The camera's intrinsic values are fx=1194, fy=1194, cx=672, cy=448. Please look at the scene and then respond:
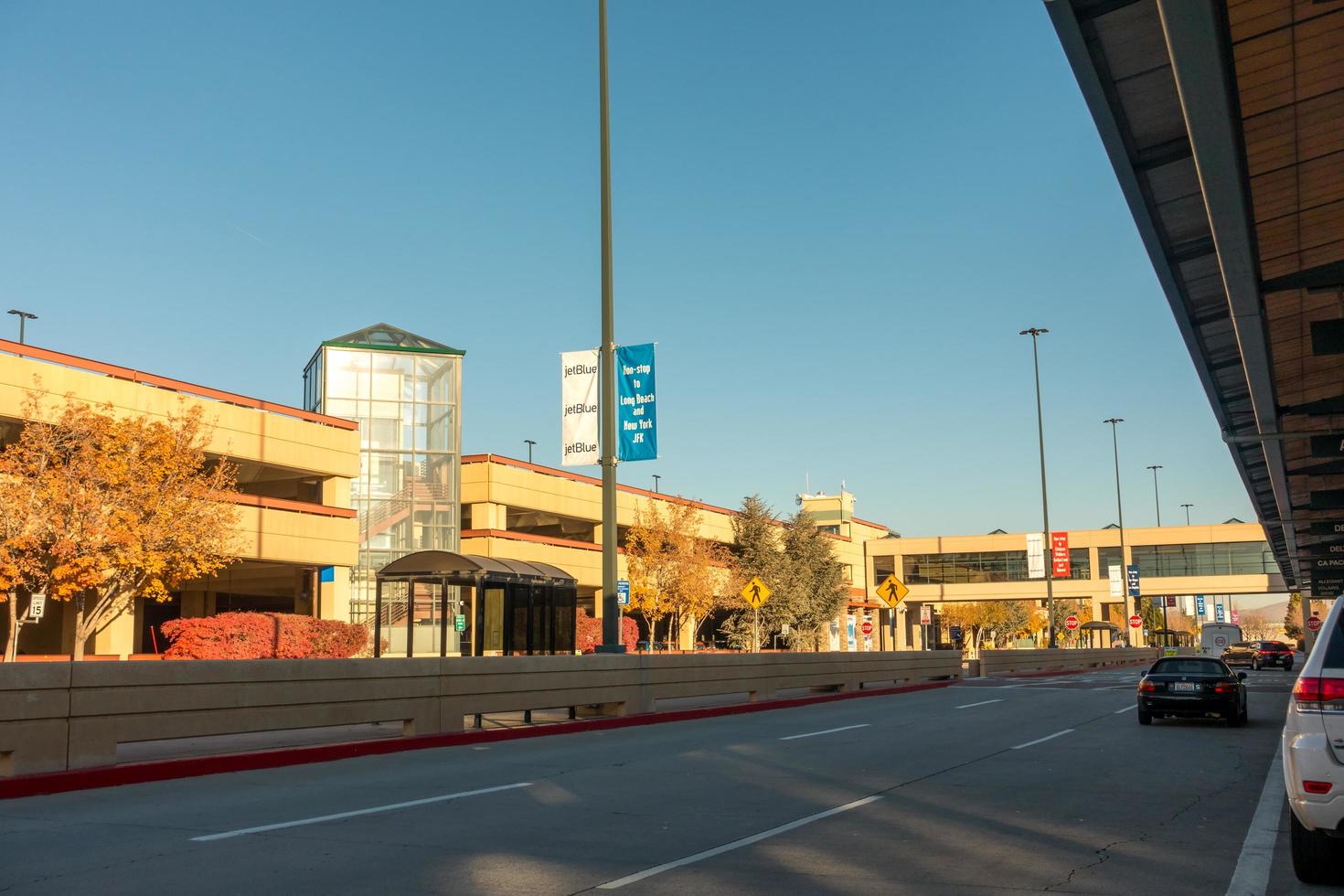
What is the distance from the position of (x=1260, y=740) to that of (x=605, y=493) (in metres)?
11.5

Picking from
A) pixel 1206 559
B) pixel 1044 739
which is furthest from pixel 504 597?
pixel 1206 559

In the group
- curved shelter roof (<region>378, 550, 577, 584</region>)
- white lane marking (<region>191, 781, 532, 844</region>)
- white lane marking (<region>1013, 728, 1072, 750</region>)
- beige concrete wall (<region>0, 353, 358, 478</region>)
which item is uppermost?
beige concrete wall (<region>0, 353, 358, 478</region>)

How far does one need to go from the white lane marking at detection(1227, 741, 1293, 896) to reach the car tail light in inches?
47.1

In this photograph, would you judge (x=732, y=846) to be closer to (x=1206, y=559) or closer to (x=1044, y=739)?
(x=1044, y=739)

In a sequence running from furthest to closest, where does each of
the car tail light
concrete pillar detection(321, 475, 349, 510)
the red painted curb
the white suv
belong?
concrete pillar detection(321, 475, 349, 510) < the red painted curb < the car tail light < the white suv

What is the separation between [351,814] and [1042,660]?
4819cm

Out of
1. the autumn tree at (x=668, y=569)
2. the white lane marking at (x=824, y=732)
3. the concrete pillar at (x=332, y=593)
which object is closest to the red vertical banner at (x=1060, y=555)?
the autumn tree at (x=668, y=569)

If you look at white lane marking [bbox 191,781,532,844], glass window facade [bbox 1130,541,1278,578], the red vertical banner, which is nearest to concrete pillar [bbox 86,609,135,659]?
white lane marking [bbox 191,781,532,844]

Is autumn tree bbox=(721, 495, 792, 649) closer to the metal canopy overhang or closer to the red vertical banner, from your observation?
the red vertical banner

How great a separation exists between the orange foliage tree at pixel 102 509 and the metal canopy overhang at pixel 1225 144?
25929 millimetres

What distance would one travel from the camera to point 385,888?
707 centimetres

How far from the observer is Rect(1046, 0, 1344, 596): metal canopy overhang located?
9789 mm

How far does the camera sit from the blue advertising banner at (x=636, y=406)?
72.5ft

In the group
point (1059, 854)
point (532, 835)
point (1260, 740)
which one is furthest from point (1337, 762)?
point (1260, 740)
